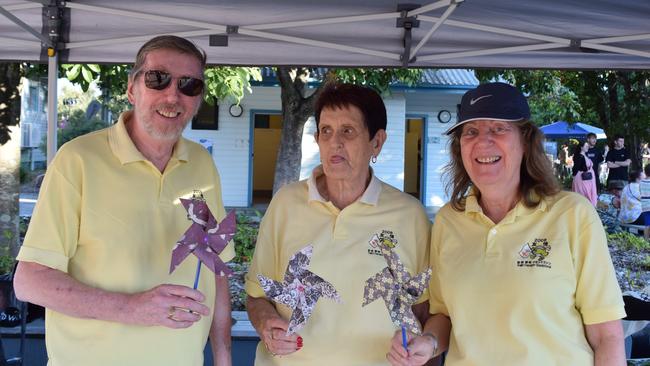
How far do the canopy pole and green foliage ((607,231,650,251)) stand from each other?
9315 mm

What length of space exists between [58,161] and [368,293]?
1056 mm

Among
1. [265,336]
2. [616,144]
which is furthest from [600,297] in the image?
[616,144]

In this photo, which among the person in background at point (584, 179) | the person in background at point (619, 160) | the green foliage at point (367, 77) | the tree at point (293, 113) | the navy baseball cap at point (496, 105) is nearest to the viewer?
the navy baseball cap at point (496, 105)

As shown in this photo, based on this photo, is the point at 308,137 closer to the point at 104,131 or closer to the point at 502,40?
the point at 502,40

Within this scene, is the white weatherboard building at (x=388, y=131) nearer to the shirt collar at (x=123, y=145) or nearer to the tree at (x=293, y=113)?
the tree at (x=293, y=113)

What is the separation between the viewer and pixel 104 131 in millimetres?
2059

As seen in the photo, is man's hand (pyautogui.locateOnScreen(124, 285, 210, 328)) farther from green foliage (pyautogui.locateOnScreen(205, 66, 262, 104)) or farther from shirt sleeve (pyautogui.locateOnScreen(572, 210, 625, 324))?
green foliage (pyautogui.locateOnScreen(205, 66, 262, 104))

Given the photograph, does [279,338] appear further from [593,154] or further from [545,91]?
[593,154]

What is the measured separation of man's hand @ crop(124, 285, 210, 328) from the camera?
171cm

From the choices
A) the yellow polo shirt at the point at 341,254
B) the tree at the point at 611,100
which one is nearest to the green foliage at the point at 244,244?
the yellow polo shirt at the point at 341,254

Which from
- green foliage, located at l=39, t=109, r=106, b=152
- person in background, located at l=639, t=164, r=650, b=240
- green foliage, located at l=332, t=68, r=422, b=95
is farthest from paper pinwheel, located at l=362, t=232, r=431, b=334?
green foliage, located at l=39, t=109, r=106, b=152

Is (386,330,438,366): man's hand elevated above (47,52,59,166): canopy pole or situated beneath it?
situated beneath

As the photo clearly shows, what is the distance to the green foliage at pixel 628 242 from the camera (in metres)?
10.2

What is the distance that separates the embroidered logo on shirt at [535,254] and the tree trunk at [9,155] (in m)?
6.05
